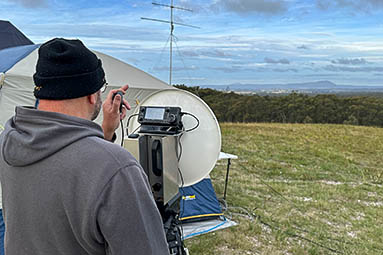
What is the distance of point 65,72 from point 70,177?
281 mm

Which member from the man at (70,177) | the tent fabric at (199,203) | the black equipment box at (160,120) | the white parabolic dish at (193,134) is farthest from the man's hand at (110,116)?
the tent fabric at (199,203)

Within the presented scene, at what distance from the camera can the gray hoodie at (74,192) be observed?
81 centimetres

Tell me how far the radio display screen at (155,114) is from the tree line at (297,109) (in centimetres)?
1564

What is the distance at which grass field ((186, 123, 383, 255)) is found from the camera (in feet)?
12.3

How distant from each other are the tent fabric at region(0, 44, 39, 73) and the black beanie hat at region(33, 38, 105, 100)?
2925 mm

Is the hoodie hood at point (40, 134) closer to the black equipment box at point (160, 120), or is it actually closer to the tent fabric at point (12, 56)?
the black equipment box at point (160, 120)

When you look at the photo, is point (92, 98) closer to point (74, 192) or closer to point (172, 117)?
point (74, 192)

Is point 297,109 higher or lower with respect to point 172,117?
lower

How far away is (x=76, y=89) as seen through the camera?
2.94 ft

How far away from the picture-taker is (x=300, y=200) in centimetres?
523

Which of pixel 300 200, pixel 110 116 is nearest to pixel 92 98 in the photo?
pixel 110 116

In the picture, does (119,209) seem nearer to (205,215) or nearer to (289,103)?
(205,215)

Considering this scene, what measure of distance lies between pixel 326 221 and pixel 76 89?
14.5 ft

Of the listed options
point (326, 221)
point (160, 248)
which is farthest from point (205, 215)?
point (160, 248)
